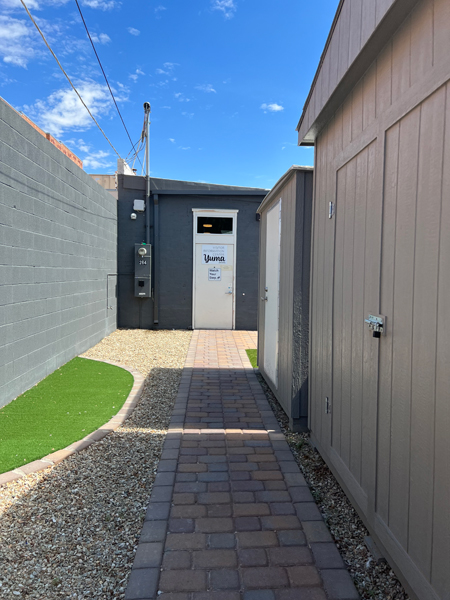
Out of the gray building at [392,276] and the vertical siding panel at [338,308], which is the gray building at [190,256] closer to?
the gray building at [392,276]

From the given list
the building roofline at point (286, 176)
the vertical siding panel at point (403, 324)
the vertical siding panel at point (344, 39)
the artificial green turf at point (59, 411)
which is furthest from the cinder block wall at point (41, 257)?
the vertical siding panel at point (403, 324)

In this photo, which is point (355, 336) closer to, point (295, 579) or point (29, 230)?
point (295, 579)

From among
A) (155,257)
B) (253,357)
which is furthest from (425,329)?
(155,257)

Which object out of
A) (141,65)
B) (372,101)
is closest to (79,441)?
(372,101)

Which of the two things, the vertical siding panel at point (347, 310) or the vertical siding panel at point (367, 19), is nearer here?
the vertical siding panel at point (367, 19)

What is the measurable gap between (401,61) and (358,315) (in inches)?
48.7

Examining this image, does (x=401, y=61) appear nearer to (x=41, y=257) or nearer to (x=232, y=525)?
(x=232, y=525)

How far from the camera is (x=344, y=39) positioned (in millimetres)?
2408

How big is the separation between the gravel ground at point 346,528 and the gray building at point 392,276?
8 cm

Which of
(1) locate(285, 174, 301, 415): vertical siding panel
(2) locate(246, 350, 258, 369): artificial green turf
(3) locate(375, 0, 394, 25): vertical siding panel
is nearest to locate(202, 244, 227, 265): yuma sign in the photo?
(2) locate(246, 350, 258, 369): artificial green turf

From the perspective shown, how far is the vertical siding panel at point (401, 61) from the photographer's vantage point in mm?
1813

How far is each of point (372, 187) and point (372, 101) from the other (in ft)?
1.51

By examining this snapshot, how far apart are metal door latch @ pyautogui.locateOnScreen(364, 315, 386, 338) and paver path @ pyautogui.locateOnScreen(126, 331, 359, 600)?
1.06 m

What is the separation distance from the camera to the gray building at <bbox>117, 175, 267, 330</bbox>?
9766mm
